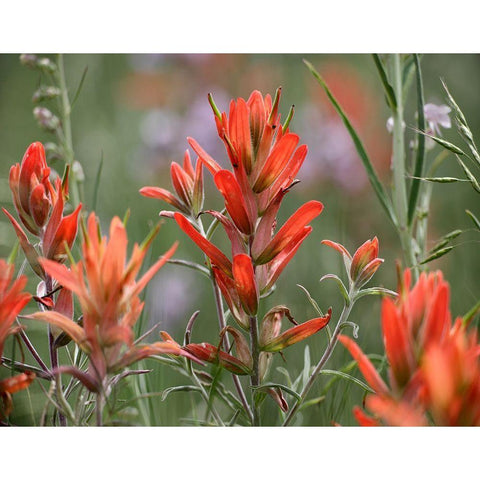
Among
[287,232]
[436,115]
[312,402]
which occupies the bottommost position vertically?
[312,402]

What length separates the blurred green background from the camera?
59 cm

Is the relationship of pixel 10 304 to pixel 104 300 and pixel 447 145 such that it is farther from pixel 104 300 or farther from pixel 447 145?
pixel 447 145

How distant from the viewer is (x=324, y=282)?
2.02 feet

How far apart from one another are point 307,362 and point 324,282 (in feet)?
0.30

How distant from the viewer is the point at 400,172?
24.5 inches

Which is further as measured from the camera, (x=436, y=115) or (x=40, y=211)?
(x=436, y=115)

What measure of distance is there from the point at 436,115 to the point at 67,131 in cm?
35

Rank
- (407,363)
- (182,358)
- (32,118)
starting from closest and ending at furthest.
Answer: (407,363) < (182,358) < (32,118)

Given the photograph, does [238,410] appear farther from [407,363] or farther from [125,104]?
[125,104]

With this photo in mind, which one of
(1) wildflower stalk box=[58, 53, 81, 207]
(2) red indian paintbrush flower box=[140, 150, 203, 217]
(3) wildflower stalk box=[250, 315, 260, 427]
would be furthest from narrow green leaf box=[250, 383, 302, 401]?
(1) wildflower stalk box=[58, 53, 81, 207]

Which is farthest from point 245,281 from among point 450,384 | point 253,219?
point 450,384

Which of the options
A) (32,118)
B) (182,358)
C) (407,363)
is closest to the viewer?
(407,363)
